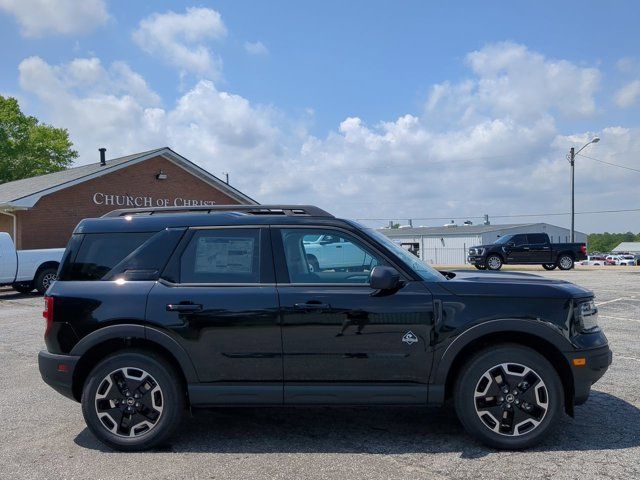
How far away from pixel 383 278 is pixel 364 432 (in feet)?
4.64

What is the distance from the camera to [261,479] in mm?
3547

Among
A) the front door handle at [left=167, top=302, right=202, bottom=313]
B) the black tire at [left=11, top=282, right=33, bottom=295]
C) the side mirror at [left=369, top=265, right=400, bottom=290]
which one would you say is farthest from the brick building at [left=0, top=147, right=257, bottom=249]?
the side mirror at [left=369, top=265, right=400, bottom=290]

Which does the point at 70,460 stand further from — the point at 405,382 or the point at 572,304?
the point at 572,304

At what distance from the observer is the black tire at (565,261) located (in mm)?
26203

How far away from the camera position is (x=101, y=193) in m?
23.4

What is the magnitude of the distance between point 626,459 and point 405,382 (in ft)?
5.21

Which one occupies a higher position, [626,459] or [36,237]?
[36,237]

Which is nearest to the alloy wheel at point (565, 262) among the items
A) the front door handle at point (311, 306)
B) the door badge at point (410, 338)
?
the door badge at point (410, 338)

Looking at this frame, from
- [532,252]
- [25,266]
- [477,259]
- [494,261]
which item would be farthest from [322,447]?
[532,252]

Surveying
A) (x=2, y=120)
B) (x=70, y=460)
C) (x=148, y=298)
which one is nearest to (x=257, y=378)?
(x=148, y=298)

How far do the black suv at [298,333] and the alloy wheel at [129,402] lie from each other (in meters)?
0.01

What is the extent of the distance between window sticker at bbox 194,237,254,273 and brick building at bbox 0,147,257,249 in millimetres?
18498

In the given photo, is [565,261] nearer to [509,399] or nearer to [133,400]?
[509,399]

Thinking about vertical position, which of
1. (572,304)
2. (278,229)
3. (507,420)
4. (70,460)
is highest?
(278,229)
